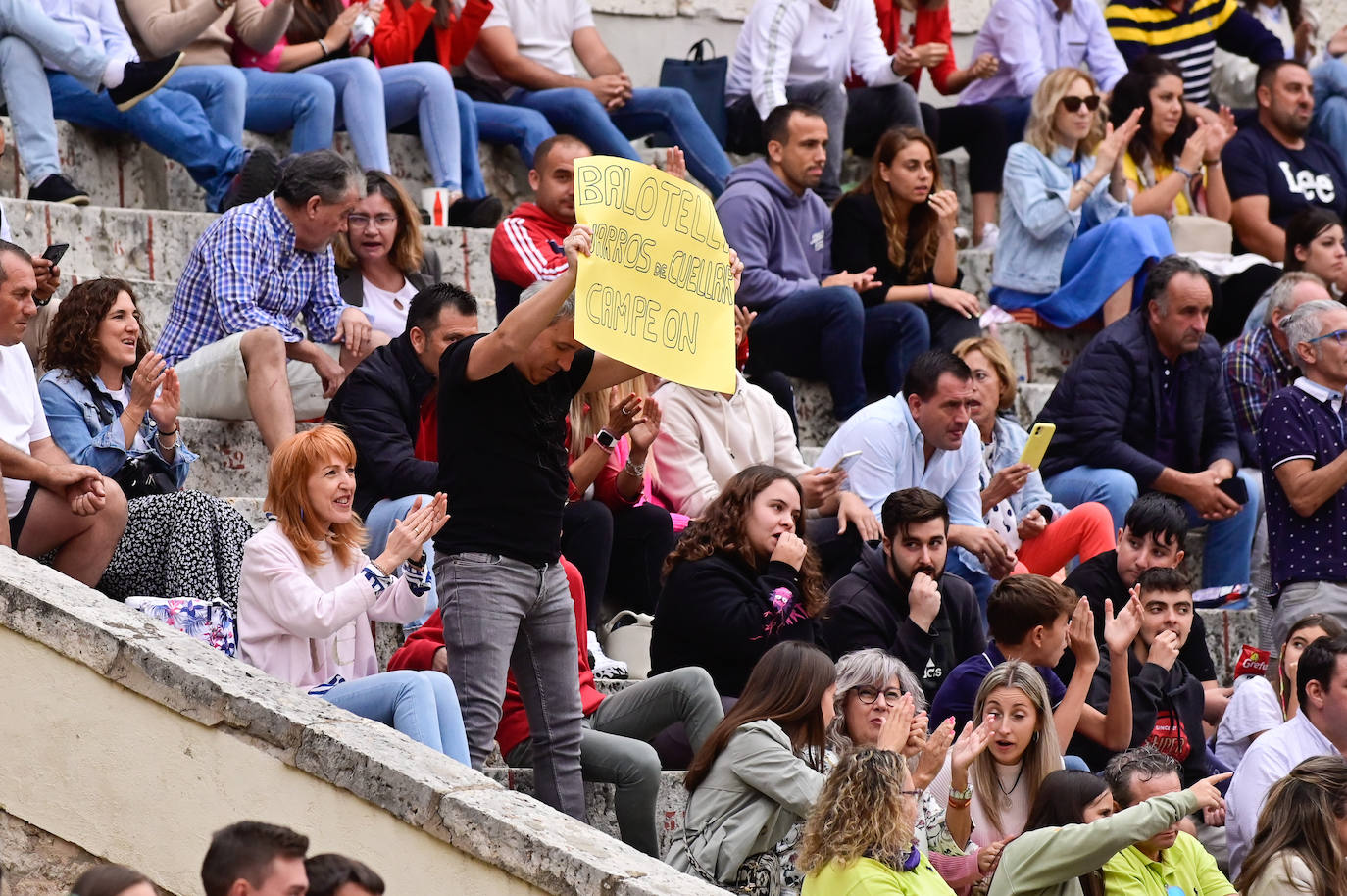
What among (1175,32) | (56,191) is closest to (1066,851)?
(56,191)

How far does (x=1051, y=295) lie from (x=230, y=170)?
3.71 metres

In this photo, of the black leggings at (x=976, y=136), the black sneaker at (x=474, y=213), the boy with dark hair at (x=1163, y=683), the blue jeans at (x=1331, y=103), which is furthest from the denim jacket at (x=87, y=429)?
the blue jeans at (x=1331, y=103)

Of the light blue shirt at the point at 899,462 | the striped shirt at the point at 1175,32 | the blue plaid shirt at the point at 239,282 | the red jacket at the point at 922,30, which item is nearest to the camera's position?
the blue plaid shirt at the point at 239,282

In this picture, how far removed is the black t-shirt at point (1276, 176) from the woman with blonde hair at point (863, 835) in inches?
258

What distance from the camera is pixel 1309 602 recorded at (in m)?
7.38

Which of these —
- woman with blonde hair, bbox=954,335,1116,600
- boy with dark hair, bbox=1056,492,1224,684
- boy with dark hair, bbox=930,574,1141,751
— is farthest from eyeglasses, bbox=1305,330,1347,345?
boy with dark hair, bbox=930,574,1141,751

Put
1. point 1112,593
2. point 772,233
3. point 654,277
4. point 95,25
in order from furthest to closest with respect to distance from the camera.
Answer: point 772,233 < point 95,25 < point 1112,593 < point 654,277

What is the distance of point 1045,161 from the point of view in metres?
9.80

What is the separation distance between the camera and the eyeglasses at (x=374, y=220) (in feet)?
25.9

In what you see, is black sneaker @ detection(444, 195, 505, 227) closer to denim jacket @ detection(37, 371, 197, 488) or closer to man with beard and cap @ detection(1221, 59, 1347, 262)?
denim jacket @ detection(37, 371, 197, 488)

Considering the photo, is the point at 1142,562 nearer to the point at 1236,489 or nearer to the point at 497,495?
the point at 1236,489

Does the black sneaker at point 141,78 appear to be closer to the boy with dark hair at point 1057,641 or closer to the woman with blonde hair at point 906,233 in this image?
the woman with blonde hair at point 906,233

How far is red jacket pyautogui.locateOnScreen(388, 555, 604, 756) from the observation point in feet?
19.0

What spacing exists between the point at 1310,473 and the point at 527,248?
9.50ft
